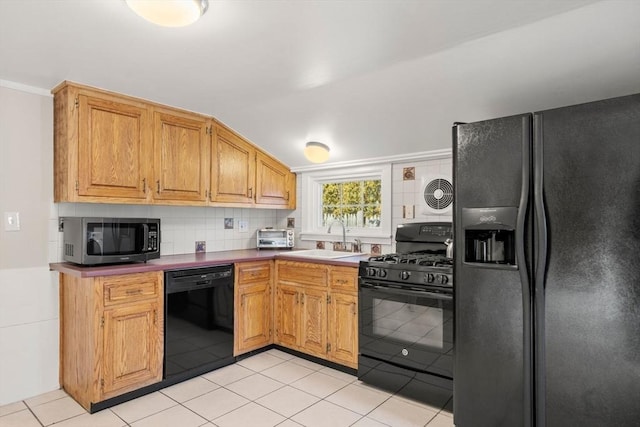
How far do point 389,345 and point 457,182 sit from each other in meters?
1.25

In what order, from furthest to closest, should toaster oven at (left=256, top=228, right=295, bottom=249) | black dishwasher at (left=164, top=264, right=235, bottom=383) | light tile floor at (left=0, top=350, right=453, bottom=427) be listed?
toaster oven at (left=256, top=228, right=295, bottom=249) < black dishwasher at (left=164, top=264, right=235, bottom=383) < light tile floor at (left=0, top=350, right=453, bottom=427)

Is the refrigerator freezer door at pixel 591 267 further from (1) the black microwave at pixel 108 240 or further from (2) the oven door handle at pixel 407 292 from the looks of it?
(1) the black microwave at pixel 108 240

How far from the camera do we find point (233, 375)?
2.90 m

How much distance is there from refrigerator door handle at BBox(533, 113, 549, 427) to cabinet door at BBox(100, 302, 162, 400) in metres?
2.30

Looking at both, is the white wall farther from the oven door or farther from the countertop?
the oven door

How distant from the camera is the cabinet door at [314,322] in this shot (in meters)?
3.03

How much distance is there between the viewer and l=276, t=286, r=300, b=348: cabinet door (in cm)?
322

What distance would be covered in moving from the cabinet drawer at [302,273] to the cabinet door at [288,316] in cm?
9

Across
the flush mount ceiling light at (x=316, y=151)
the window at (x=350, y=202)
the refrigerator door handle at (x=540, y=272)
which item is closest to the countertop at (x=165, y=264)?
the window at (x=350, y=202)

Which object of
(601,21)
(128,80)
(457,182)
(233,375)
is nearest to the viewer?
(601,21)

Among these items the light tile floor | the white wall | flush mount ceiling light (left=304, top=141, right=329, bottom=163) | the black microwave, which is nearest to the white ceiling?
the white wall

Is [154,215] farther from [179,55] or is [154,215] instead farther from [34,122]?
[179,55]

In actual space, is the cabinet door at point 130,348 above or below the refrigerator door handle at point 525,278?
below

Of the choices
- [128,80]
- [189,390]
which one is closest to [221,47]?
[128,80]
